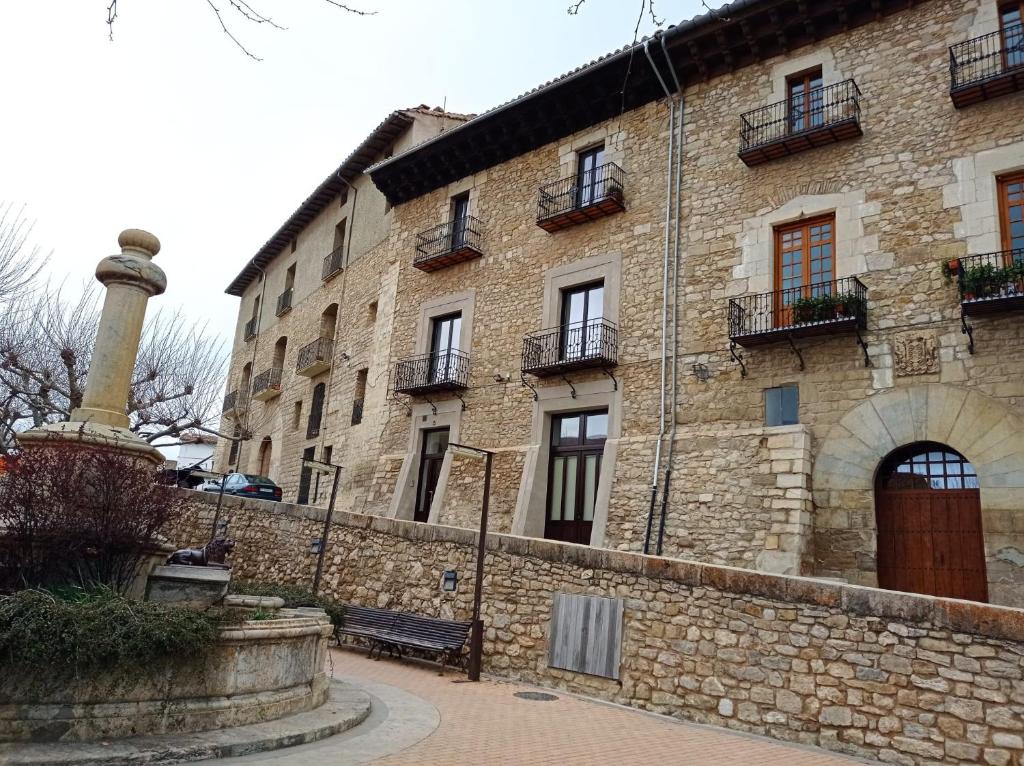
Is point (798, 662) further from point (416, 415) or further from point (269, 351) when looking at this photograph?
point (269, 351)

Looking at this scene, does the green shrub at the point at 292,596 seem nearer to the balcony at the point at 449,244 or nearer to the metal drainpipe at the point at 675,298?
the metal drainpipe at the point at 675,298

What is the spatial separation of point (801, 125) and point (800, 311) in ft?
12.3

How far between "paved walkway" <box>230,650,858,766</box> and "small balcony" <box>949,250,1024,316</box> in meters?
6.43

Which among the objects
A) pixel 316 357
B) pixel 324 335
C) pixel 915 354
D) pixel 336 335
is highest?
pixel 324 335

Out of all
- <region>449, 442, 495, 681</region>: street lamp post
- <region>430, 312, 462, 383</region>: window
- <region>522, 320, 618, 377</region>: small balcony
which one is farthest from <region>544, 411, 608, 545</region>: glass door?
<region>449, 442, 495, 681</region>: street lamp post

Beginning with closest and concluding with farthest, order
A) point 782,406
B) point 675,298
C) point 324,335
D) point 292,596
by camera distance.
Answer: point 292,596, point 782,406, point 675,298, point 324,335

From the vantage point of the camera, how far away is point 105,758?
4.51 m

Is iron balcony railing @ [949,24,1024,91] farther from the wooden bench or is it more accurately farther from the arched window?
the wooden bench

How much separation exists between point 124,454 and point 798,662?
6.79 m

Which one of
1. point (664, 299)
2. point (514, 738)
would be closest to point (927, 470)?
point (664, 299)

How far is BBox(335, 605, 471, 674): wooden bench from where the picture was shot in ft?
31.9

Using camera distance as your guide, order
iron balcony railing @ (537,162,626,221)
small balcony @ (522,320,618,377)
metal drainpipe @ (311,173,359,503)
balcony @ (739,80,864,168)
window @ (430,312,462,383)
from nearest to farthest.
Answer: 1. balcony @ (739,80,864,168)
2. small balcony @ (522,320,618,377)
3. iron balcony railing @ (537,162,626,221)
4. window @ (430,312,462,383)
5. metal drainpipe @ (311,173,359,503)

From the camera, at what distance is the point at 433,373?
17.2 meters

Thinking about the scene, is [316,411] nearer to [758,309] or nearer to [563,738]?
[758,309]
